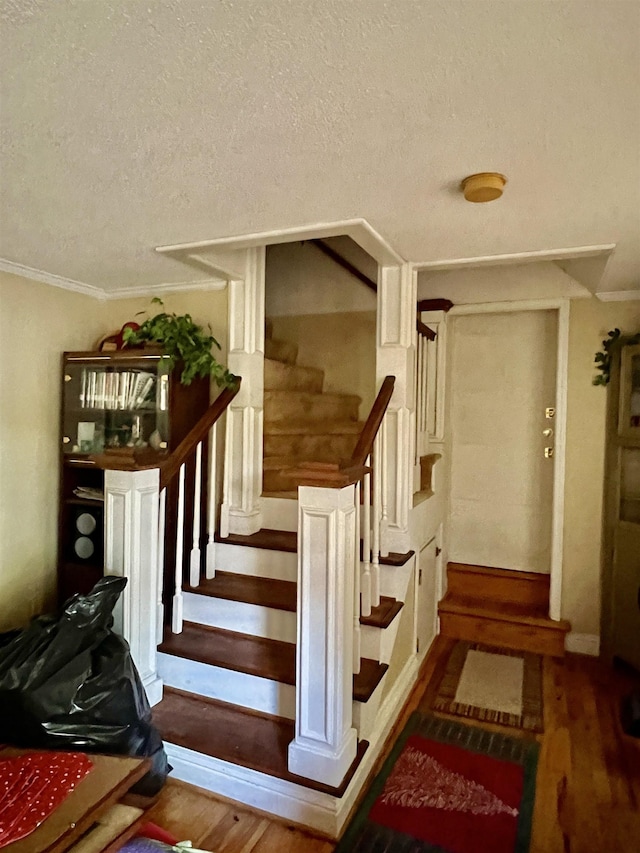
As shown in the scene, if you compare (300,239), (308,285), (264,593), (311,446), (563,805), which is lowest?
(563,805)

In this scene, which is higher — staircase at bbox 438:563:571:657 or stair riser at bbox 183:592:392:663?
stair riser at bbox 183:592:392:663

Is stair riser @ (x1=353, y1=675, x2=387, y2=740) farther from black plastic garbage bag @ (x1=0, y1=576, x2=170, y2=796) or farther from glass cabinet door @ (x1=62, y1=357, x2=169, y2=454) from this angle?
glass cabinet door @ (x1=62, y1=357, x2=169, y2=454)

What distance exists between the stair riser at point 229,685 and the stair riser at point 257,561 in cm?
50

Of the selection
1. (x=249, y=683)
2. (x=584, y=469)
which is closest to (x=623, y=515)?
(x=584, y=469)

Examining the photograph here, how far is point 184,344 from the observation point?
2.57m

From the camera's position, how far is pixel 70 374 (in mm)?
2826

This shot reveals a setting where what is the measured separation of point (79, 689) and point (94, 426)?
58.1 inches

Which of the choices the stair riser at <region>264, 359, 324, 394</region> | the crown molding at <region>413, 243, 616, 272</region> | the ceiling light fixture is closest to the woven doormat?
the stair riser at <region>264, 359, 324, 394</region>

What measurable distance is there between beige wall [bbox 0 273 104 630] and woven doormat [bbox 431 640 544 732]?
2.19 meters

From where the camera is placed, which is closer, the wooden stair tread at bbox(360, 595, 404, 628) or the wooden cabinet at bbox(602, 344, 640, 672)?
the wooden stair tread at bbox(360, 595, 404, 628)

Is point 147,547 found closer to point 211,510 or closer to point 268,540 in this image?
point 211,510

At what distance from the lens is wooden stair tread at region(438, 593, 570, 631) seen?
305 cm

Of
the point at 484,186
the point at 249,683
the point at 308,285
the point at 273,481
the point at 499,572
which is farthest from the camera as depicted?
the point at 308,285

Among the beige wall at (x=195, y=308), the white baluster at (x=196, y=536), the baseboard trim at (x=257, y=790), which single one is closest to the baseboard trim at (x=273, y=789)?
the baseboard trim at (x=257, y=790)
